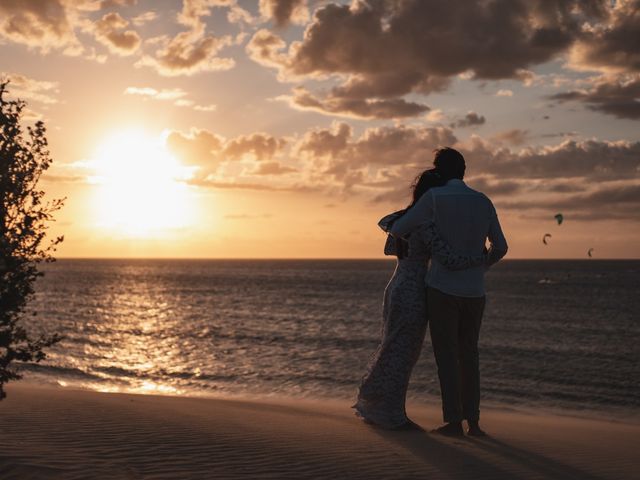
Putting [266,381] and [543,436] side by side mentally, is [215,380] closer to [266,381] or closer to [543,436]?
[266,381]

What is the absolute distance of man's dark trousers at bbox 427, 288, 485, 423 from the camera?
22.7 feet

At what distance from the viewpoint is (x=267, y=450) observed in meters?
6.54

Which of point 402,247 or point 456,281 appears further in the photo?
point 402,247

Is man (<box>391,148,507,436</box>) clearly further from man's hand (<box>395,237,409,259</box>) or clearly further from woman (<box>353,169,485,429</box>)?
man's hand (<box>395,237,409,259</box>)

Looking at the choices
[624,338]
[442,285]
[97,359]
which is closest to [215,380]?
[97,359]

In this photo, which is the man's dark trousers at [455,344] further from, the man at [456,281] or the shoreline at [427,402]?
the shoreline at [427,402]

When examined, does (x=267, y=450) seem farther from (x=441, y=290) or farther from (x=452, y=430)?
(x=441, y=290)

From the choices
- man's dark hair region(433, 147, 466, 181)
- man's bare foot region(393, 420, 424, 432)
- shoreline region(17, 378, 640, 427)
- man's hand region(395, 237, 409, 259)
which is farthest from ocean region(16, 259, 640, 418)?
man's dark hair region(433, 147, 466, 181)

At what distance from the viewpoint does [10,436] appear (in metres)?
6.85

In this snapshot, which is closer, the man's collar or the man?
the man

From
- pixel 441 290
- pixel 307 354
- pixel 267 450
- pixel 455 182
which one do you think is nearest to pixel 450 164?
pixel 455 182

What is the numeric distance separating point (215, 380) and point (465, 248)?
15566 mm

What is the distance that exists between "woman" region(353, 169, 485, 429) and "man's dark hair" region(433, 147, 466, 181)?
0.34 ft

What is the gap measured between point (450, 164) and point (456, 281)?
1.34 meters
